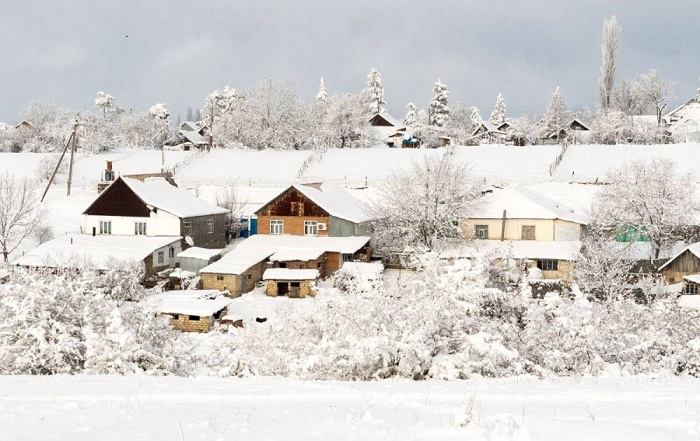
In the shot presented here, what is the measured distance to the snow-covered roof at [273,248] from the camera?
37.1 metres

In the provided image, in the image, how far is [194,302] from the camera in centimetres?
3219

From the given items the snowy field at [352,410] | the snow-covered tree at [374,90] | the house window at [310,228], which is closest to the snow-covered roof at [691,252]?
the house window at [310,228]

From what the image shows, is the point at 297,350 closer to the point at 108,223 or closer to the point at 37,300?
the point at 37,300

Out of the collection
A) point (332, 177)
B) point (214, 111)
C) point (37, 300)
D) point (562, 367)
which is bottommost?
point (562, 367)

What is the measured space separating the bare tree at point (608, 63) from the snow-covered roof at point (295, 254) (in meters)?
70.8

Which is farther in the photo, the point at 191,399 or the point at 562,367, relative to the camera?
the point at 562,367

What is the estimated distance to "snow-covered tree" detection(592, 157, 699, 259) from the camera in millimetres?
40656

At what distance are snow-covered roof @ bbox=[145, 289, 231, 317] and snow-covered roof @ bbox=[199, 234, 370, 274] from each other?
1.92 metres

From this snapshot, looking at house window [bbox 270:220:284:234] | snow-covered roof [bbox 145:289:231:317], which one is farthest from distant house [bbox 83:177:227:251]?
snow-covered roof [bbox 145:289:231:317]

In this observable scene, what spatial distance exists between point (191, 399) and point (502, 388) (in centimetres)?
579

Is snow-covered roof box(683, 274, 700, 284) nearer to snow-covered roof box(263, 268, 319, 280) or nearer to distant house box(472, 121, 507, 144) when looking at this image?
snow-covered roof box(263, 268, 319, 280)

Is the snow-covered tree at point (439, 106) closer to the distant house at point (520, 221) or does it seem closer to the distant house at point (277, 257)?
the distant house at point (520, 221)

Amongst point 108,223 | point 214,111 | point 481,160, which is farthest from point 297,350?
point 214,111

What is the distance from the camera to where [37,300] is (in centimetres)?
1897
